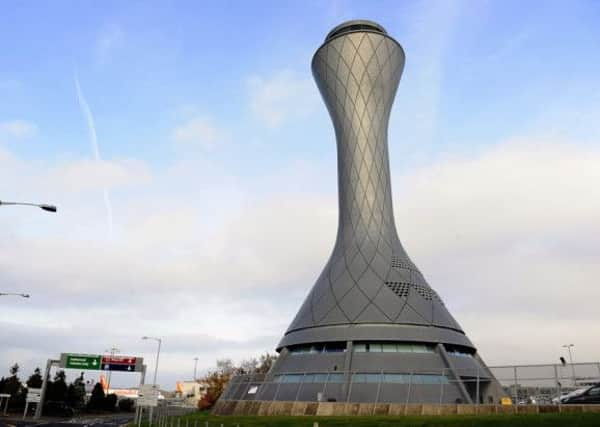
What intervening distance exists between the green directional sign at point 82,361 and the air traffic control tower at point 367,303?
3025 cm

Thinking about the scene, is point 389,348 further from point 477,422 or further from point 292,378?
point 477,422

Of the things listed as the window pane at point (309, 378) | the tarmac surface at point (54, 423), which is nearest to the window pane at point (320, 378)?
the window pane at point (309, 378)

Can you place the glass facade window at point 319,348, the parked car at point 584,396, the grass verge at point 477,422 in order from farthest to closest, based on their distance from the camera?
the glass facade window at point 319,348 → the parked car at point 584,396 → the grass verge at point 477,422

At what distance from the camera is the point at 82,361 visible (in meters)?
58.5

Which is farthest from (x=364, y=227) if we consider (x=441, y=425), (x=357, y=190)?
(x=441, y=425)

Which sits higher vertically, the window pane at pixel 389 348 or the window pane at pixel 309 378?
the window pane at pixel 389 348

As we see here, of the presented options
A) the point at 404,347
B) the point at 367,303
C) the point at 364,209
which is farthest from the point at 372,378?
the point at 364,209

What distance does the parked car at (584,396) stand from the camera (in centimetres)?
2164

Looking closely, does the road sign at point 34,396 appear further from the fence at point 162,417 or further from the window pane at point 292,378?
the window pane at point 292,378

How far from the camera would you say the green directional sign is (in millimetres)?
58219

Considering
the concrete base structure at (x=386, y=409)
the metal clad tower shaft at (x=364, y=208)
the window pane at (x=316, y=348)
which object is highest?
the metal clad tower shaft at (x=364, y=208)

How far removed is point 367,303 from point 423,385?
8868mm

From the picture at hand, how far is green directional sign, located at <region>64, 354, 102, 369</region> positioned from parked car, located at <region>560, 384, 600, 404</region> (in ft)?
169

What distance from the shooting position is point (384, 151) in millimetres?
45938
